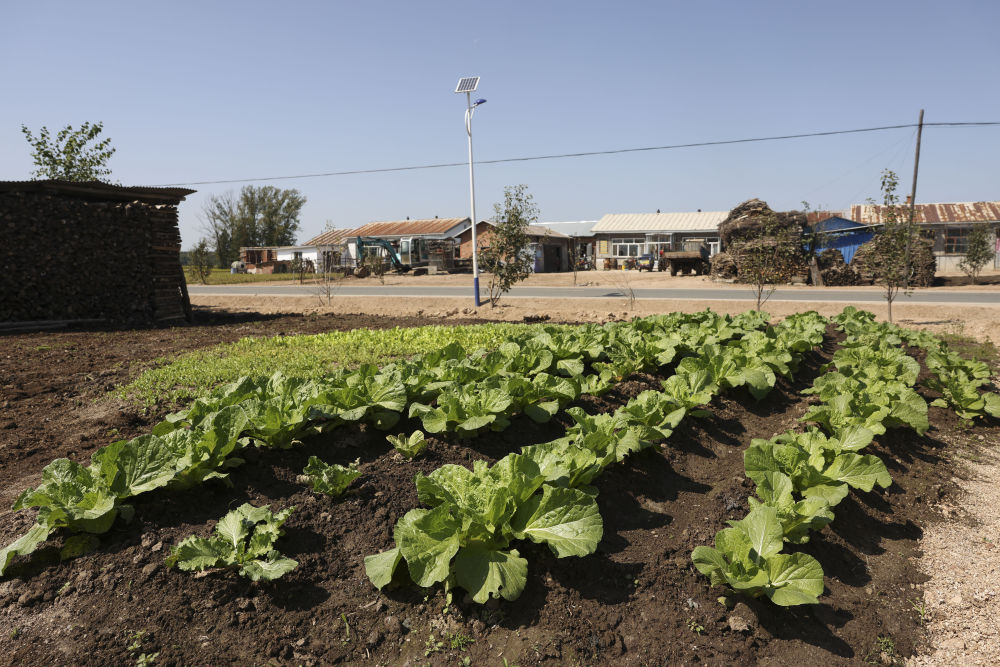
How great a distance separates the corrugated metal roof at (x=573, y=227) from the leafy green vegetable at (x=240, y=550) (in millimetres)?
49893

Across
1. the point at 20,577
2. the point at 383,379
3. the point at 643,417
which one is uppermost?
the point at 383,379

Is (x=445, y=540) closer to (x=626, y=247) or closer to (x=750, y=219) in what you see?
(x=750, y=219)

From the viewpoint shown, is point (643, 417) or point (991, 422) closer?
point (643, 417)

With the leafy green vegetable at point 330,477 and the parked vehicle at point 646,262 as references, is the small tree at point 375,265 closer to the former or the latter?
the parked vehicle at point 646,262

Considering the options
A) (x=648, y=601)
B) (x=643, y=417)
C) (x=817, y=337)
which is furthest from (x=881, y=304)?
(x=648, y=601)

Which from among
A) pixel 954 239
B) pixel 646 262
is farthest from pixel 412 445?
pixel 954 239

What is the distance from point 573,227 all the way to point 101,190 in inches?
1744

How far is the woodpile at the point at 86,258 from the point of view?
1238cm

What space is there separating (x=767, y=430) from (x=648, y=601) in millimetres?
2922

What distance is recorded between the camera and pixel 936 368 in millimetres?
6570

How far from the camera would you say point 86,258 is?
13.1 m

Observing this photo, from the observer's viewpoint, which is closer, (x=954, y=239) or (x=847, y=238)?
(x=847, y=238)

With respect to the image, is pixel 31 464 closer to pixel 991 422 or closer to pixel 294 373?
pixel 294 373

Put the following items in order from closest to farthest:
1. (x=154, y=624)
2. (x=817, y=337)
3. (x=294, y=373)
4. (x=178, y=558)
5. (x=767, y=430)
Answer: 1. (x=154, y=624)
2. (x=178, y=558)
3. (x=767, y=430)
4. (x=294, y=373)
5. (x=817, y=337)
